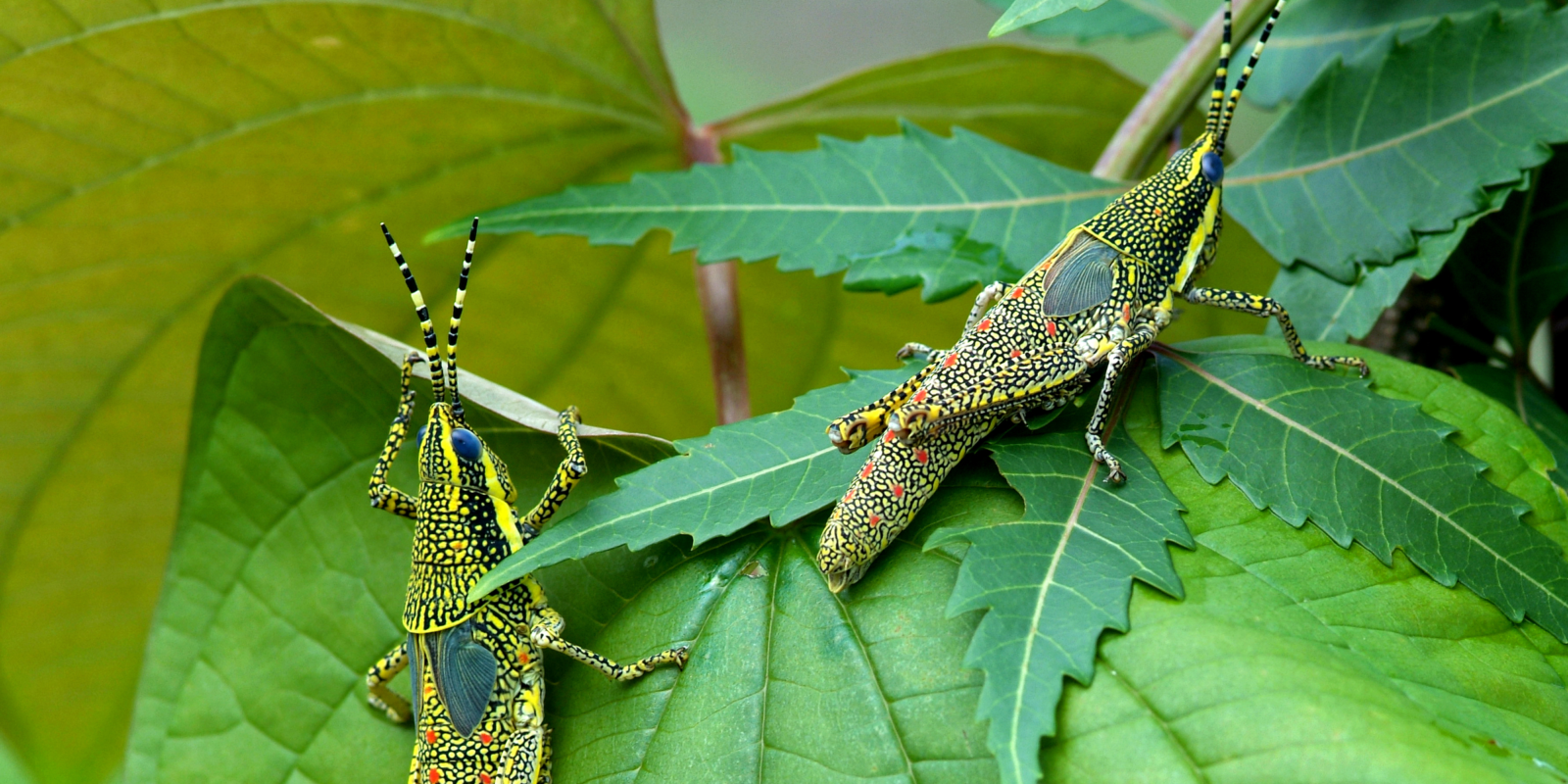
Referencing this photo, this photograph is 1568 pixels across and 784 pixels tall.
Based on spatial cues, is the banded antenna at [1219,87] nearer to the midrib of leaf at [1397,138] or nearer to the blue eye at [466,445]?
the midrib of leaf at [1397,138]

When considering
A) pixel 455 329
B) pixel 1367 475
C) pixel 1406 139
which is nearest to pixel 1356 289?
pixel 1406 139

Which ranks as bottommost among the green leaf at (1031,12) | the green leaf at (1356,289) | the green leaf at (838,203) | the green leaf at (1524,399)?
the green leaf at (1524,399)

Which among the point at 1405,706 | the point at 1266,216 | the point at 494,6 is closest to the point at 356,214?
the point at 494,6

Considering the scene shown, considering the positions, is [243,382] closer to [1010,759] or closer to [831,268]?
[831,268]

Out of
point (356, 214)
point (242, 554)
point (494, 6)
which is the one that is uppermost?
point (494, 6)

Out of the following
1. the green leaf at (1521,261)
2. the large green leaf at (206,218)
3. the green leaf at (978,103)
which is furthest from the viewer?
the green leaf at (978,103)

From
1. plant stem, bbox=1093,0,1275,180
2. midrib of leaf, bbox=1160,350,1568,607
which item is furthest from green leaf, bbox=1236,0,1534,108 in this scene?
midrib of leaf, bbox=1160,350,1568,607

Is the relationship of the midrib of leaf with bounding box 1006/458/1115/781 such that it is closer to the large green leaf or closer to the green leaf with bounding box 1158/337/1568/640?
the green leaf with bounding box 1158/337/1568/640

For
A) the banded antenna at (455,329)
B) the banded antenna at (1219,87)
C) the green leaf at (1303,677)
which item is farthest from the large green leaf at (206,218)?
the green leaf at (1303,677)
